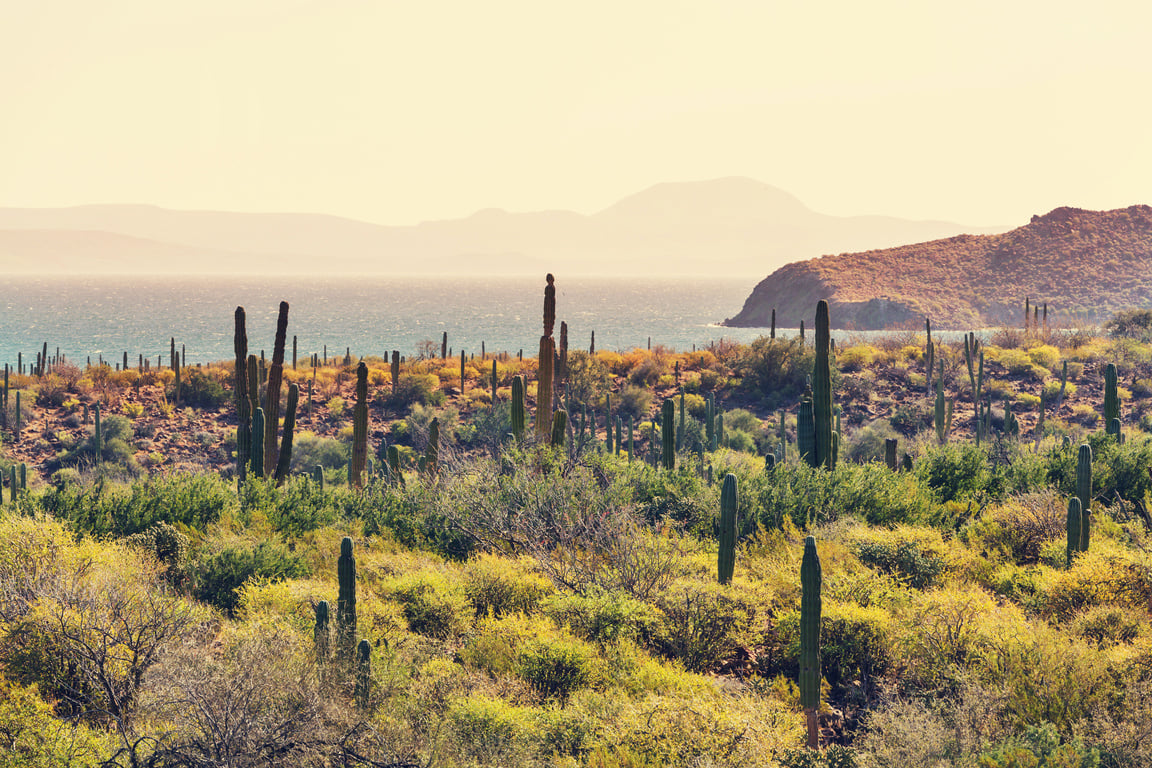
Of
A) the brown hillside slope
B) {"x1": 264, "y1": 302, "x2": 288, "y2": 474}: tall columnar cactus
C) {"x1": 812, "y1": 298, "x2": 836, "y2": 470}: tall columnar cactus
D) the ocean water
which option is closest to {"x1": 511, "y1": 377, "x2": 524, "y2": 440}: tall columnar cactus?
{"x1": 264, "y1": 302, "x2": 288, "y2": 474}: tall columnar cactus

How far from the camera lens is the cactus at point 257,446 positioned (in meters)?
16.7

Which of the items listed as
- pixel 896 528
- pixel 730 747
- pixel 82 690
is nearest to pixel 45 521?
pixel 82 690

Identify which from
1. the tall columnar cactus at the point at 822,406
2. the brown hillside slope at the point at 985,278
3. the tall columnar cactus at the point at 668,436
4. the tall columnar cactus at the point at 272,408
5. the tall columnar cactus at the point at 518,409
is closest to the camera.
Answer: the tall columnar cactus at the point at 822,406

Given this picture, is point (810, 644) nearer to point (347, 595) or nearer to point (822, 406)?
point (347, 595)

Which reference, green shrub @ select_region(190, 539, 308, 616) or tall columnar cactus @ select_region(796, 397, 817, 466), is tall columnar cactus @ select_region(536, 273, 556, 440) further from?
green shrub @ select_region(190, 539, 308, 616)

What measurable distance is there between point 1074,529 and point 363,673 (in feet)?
30.7

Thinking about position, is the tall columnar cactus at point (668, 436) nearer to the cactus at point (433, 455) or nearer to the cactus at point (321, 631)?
the cactus at point (433, 455)

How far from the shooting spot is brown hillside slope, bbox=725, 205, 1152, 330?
9062 cm

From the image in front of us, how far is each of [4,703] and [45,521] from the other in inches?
185

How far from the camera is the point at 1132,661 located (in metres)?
8.54

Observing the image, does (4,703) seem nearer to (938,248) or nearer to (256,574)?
(256,574)

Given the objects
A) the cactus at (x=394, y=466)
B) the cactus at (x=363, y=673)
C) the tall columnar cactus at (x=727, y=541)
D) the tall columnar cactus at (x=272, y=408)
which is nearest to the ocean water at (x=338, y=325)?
the cactus at (x=394, y=466)

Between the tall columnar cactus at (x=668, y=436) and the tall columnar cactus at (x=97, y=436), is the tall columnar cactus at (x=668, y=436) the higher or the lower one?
the higher one

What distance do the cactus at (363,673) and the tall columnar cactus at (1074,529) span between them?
9.18 meters
